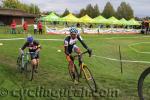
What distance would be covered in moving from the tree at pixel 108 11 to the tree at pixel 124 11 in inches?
113

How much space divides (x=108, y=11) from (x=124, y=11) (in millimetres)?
6538

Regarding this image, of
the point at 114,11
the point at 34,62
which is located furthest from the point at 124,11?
the point at 34,62

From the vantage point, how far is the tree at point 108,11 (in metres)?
142

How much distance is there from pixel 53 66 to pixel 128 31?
47.9 meters

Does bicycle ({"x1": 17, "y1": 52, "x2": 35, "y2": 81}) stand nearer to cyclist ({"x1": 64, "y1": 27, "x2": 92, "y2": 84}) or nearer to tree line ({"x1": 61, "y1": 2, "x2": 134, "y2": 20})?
cyclist ({"x1": 64, "y1": 27, "x2": 92, "y2": 84})

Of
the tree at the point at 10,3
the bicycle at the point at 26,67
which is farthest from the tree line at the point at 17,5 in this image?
the bicycle at the point at 26,67

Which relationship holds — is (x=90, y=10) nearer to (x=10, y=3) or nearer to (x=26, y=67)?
(x=10, y=3)

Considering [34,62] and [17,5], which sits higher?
[17,5]

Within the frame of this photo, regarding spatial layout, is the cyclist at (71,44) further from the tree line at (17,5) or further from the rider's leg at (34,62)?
the tree line at (17,5)

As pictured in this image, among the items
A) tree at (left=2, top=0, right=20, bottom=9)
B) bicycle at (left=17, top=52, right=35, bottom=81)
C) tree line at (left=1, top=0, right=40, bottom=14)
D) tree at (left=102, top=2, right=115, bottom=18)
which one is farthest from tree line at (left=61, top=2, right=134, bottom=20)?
bicycle at (left=17, top=52, right=35, bottom=81)

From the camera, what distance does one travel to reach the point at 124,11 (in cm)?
14200

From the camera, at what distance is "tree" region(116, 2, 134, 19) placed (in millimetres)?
141500

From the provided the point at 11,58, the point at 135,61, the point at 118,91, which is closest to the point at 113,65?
the point at 135,61

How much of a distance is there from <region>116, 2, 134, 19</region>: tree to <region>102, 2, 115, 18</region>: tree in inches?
113
